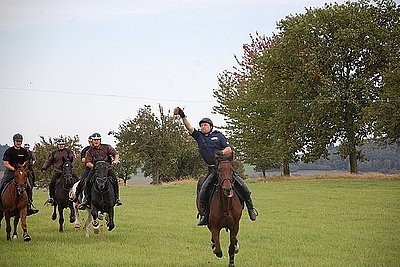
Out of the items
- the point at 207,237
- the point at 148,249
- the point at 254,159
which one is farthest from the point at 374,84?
the point at 148,249

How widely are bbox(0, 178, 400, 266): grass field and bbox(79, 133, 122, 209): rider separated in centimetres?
131

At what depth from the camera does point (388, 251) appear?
610 inches

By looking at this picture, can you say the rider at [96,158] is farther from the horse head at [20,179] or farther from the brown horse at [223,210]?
the brown horse at [223,210]

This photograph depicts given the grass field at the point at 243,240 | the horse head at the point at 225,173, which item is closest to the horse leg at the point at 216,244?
the grass field at the point at 243,240

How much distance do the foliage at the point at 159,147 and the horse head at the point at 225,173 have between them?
7186 cm

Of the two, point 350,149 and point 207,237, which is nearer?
point 207,237

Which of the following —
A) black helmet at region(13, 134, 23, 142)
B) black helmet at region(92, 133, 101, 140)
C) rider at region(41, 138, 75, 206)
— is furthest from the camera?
rider at region(41, 138, 75, 206)

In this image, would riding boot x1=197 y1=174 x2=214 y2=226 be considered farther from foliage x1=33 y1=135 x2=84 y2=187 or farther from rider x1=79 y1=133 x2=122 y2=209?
foliage x1=33 y1=135 x2=84 y2=187

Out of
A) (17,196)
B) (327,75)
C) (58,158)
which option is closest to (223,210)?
(17,196)

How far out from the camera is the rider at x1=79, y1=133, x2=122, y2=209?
18.4m

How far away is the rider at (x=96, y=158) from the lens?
60.2 ft

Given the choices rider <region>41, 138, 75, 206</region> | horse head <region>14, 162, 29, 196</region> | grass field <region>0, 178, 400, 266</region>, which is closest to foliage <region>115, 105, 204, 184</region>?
grass field <region>0, 178, 400, 266</region>

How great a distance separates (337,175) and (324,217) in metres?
30.7

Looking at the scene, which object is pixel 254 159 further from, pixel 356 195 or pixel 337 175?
pixel 356 195
